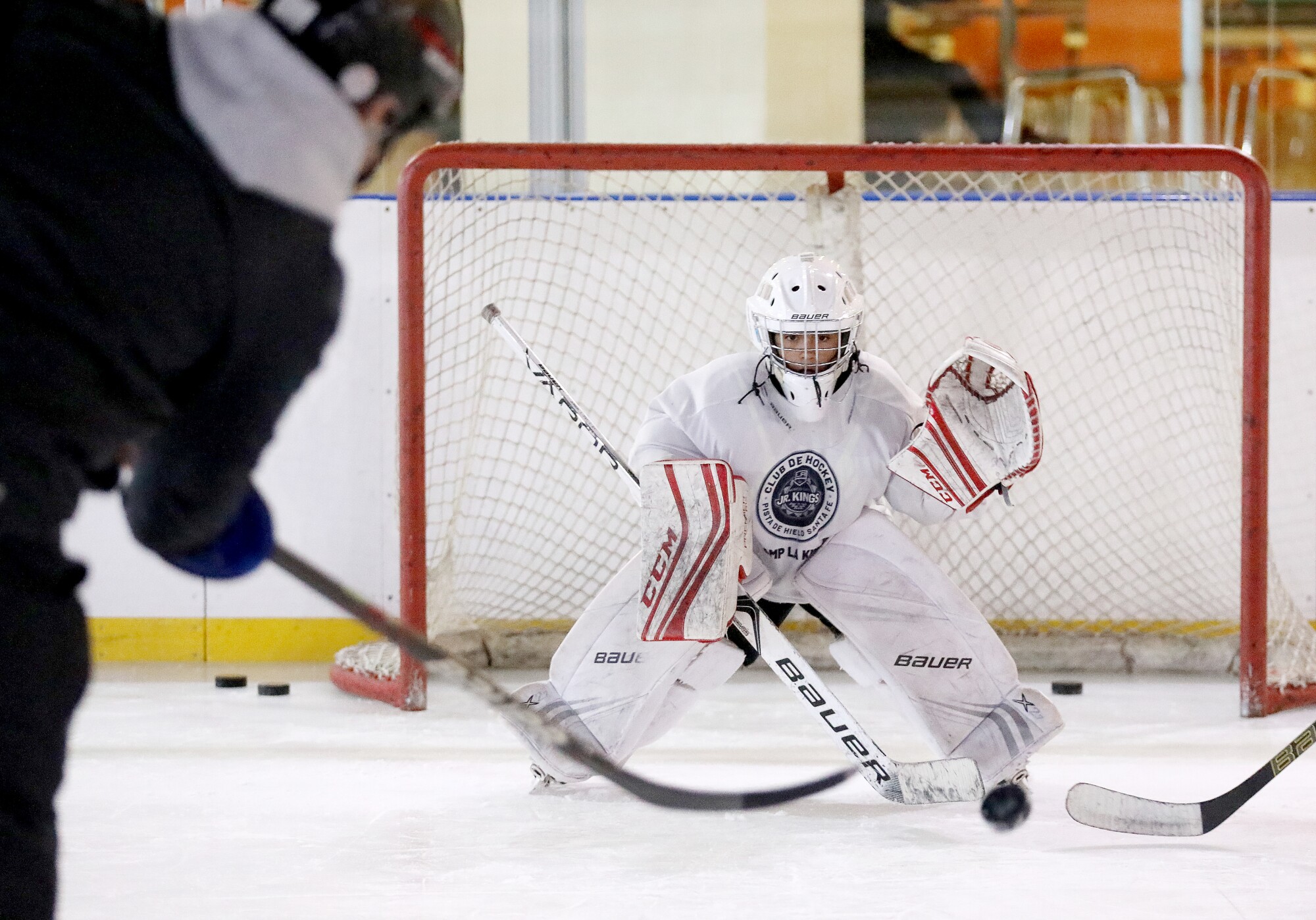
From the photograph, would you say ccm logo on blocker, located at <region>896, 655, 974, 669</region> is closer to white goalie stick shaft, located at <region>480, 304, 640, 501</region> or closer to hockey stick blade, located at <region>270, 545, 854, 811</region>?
white goalie stick shaft, located at <region>480, 304, 640, 501</region>

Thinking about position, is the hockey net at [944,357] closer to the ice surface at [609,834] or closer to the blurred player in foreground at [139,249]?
the ice surface at [609,834]

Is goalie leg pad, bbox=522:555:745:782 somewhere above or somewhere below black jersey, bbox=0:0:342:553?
below

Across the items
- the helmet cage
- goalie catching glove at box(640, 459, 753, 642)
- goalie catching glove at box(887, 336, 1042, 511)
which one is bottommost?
goalie catching glove at box(640, 459, 753, 642)

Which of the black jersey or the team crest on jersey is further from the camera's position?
the team crest on jersey

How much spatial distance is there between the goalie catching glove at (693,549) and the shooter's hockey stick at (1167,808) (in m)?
0.61

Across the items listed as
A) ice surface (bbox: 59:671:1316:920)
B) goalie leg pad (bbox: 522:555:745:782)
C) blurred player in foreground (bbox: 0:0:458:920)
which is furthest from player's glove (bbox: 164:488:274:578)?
goalie leg pad (bbox: 522:555:745:782)

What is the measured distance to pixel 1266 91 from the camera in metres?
4.29

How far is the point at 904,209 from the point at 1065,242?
0.45 m

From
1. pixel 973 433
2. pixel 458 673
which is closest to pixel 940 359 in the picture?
pixel 973 433

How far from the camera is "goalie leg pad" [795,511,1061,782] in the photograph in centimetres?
232

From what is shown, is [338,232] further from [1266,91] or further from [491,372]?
[1266,91]

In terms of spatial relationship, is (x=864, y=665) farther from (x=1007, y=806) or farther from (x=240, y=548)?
(x=240, y=548)

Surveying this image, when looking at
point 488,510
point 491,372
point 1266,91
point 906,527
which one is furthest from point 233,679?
point 1266,91

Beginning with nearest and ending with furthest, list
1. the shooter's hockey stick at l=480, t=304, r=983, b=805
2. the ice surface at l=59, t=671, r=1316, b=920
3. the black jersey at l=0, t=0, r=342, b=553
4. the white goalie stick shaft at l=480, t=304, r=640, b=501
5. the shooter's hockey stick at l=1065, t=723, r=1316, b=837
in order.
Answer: the black jersey at l=0, t=0, r=342, b=553 < the ice surface at l=59, t=671, r=1316, b=920 < the shooter's hockey stick at l=1065, t=723, r=1316, b=837 < the shooter's hockey stick at l=480, t=304, r=983, b=805 < the white goalie stick shaft at l=480, t=304, r=640, b=501
